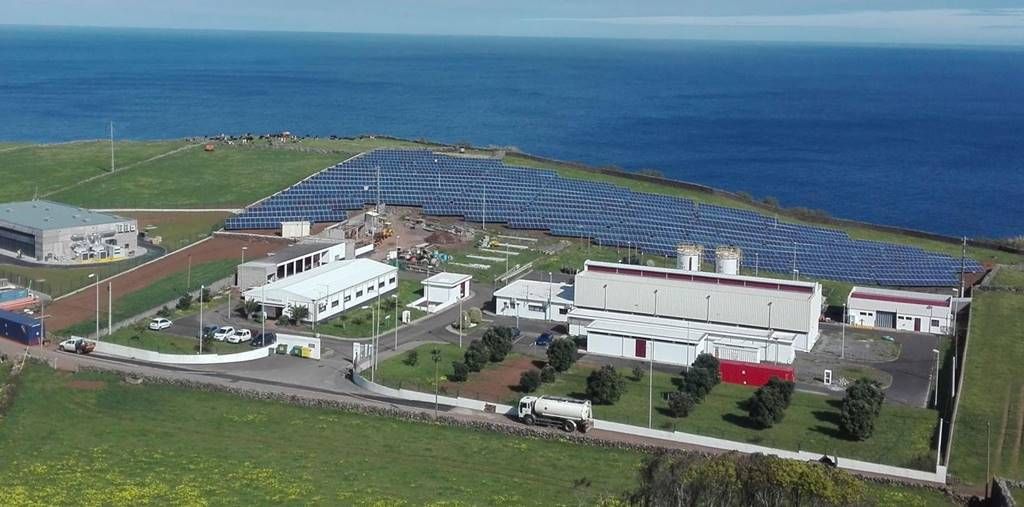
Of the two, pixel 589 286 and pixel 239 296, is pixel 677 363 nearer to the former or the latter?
pixel 589 286

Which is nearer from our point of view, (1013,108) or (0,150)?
(0,150)

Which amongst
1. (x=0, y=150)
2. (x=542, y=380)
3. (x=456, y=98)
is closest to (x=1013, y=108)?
(x=456, y=98)

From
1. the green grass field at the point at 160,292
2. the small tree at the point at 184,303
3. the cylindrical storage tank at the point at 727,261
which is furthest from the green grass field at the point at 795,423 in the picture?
the green grass field at the point at 160,292

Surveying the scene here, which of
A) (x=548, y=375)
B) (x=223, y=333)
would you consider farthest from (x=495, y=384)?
(x=223, y=333)

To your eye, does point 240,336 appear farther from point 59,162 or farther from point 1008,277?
point 59,162

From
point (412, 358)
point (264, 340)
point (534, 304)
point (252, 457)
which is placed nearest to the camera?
point (252, 457)

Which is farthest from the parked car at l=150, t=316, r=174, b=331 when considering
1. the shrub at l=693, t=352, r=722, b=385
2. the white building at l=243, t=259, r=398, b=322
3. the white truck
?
the shrub at l=693, t=352, r=722, b=385
